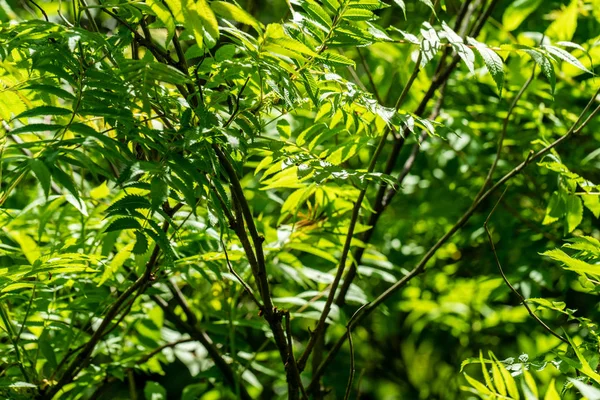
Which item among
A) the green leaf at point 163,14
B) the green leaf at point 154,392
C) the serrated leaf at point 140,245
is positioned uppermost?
the green leaf at point 163,14

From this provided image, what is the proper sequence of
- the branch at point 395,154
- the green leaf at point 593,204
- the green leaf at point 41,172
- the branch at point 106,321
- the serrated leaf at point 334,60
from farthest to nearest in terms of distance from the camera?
the branch at point 395,154
the green leaf at point 593,204
the branch at point 106,321
the serrated leaf at point 334,60
the green leaf at point 41,172

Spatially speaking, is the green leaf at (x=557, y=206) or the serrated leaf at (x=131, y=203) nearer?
the serrated leaf at (x=131, y=203)

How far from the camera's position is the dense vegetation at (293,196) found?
88 cm

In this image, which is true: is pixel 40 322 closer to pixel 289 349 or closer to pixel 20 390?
pixel 20 390

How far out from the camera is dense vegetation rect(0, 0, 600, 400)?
0.88 metres

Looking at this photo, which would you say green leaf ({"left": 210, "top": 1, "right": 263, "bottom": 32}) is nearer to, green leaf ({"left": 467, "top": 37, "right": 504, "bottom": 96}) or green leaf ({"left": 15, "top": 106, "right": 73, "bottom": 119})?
green leaf ({"left": 15, "top": 106, "right": 73, "bottom": 119})

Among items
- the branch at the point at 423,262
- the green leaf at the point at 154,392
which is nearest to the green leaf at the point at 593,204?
the branch at the point at 423,262

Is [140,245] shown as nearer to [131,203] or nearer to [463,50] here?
[131,203]

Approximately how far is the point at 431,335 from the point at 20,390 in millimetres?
1709

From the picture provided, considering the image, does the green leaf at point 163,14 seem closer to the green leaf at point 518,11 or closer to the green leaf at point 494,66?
the green leaf at point 494,66

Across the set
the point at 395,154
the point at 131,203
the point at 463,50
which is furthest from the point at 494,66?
the point at 395,154

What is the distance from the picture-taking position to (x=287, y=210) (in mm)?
1435

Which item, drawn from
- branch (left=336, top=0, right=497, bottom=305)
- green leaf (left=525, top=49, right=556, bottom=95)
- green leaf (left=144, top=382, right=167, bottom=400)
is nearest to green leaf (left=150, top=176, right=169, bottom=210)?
green leaf (left=525, top=49, right=556, bottom=95)

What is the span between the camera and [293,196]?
1.38 m
